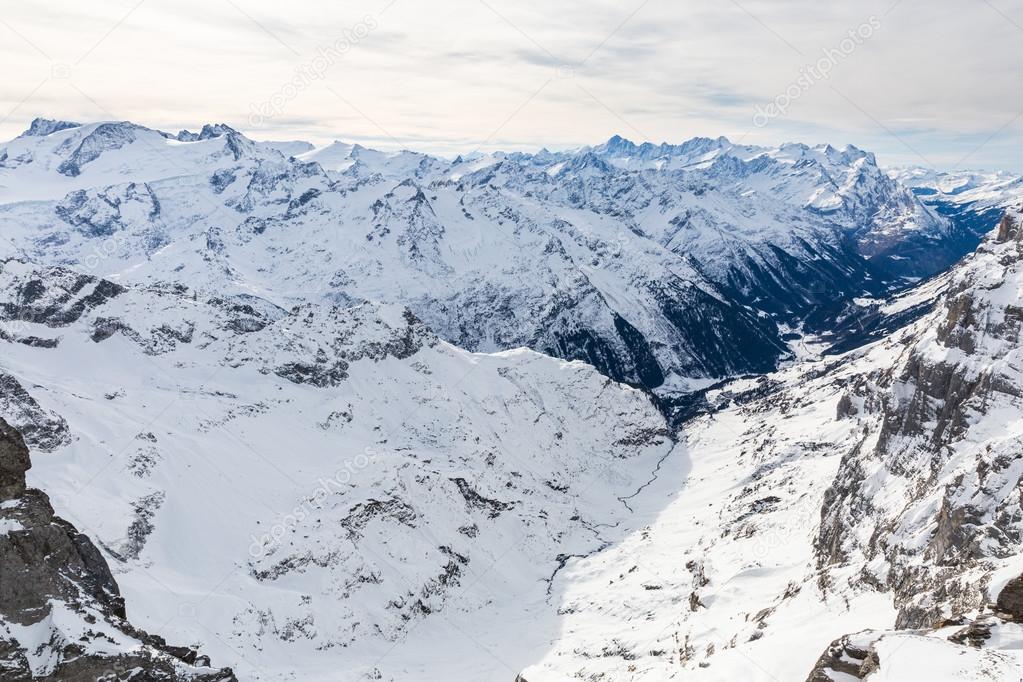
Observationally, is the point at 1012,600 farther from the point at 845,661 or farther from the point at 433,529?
the point at 433,529

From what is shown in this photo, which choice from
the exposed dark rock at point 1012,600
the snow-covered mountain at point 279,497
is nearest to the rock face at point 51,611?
the exposed dark rock at point 1012,600

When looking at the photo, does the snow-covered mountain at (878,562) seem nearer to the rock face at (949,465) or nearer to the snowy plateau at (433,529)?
the rock face at (949,465)

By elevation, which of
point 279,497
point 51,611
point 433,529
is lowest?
point 433,529

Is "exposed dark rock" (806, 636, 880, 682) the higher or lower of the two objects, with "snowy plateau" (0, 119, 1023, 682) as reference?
higher

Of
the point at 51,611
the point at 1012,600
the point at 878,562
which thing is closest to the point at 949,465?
the point at 878,562

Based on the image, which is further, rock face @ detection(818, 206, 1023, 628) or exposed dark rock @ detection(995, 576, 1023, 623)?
rock face @ detection(818, 206, 1023, 628)

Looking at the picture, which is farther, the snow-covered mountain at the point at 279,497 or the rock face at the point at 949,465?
the snow-covered mountain at the point at 279,497

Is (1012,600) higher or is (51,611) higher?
(1012,600)

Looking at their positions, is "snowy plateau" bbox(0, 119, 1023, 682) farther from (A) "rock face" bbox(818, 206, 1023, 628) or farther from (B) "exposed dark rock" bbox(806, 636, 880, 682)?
(A) "rock face" bbox(818, 206, 1023, 628)

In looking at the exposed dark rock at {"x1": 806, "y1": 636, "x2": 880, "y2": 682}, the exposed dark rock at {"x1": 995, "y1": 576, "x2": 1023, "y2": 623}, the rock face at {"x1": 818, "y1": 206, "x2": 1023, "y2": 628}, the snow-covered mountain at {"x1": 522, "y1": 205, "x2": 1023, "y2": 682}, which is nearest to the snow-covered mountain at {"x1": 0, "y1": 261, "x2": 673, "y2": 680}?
the snow-covered mountain at {"x1": 522, "y1": 205, "x2": 1023, "y2": 682}
